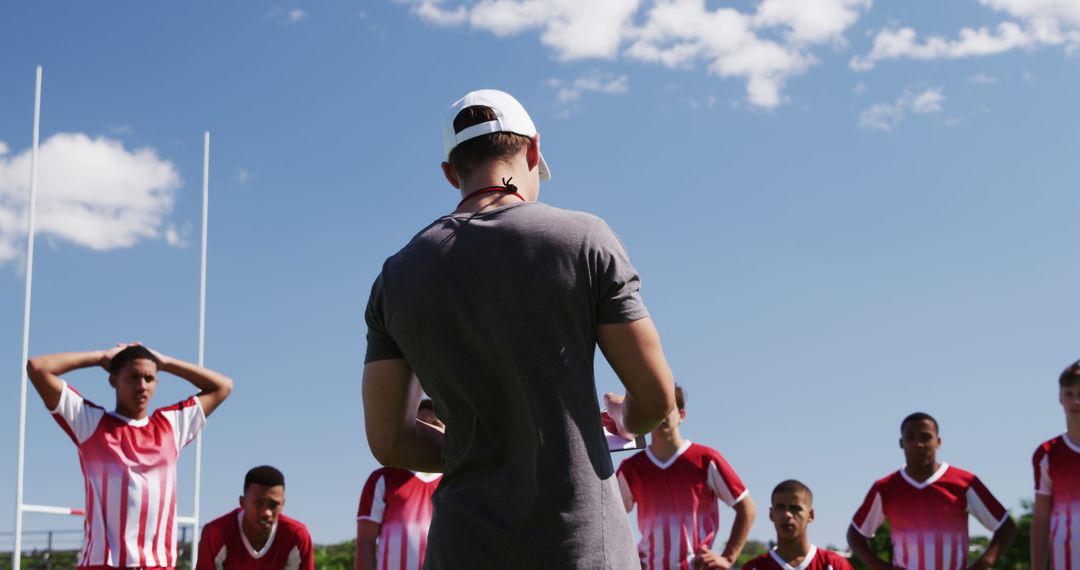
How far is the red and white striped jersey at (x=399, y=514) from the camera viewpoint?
6.98 meters

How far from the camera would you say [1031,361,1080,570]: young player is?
7082 mm

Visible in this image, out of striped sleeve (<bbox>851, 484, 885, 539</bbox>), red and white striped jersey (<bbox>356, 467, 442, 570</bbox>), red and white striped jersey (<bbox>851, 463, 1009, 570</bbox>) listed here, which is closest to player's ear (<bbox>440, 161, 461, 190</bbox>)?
red and white striped jersey (<bbox>356, 467, 442, 570</bbox>)

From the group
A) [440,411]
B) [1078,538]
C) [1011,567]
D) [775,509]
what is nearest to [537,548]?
[440,411]

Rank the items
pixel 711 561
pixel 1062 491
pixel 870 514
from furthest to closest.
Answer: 1. pixel 870 514
2. pixel 1062 491
3. pixel 711 561

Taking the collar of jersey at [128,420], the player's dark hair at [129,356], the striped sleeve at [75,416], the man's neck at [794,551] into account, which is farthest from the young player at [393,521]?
the man's neck at [794,551]

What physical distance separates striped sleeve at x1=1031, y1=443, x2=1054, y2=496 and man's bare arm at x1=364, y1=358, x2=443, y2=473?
644cm

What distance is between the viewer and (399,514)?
7.05 metres

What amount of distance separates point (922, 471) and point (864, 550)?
2.37 ft

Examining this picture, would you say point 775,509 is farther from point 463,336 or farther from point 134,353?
point 463,336

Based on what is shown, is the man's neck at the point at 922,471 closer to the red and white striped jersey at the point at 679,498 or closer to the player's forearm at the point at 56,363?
the red and white striped jersey at the point at 679,498

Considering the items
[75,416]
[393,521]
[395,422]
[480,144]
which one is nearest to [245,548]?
[393,521]

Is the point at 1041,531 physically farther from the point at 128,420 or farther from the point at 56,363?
the point at 56,363

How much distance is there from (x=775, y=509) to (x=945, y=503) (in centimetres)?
135

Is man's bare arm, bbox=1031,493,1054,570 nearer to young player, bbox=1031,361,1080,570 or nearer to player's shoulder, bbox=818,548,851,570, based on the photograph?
young player, bbox=1031,361,1080,570
